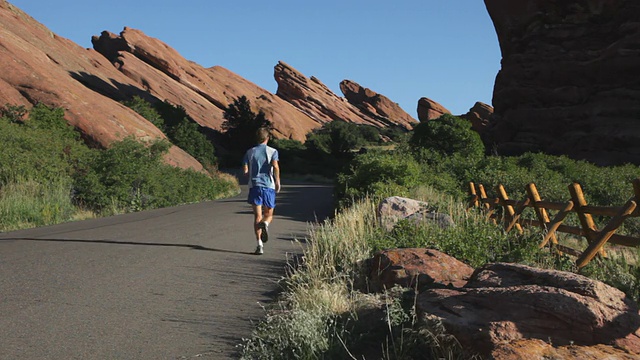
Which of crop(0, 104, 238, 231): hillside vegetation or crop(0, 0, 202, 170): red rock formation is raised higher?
crop(0, 0, 202, 170): red rock formation

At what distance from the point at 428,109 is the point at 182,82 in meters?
55.3

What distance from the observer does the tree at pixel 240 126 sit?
7931cm

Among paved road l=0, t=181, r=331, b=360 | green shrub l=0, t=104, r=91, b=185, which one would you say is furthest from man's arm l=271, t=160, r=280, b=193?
green shrub l=0, t=104, r=91, b=185

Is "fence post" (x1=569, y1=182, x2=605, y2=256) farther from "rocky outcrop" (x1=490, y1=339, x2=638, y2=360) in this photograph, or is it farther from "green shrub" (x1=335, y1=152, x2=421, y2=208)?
"green shrub" (x1=335, y1=152, x2=421, y2=208)

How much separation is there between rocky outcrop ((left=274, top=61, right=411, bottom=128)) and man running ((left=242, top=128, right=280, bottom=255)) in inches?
4913

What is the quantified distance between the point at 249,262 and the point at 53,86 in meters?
23.2

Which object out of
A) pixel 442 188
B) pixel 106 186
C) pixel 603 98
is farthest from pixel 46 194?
pixel 603 98

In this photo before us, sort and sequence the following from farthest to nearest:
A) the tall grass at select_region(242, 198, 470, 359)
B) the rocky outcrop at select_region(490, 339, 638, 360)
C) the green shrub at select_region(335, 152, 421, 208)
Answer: the green shrub at select_region(335, 152, 421, 208) < the tall grass at select_region(242, 198, 470, 359) < the rocky outcrop at select_region(490, 339, 638, 360)

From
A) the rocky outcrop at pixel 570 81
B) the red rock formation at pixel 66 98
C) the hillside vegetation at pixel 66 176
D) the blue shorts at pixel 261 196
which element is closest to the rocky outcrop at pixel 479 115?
the rocky outcrop at pixel 570 81

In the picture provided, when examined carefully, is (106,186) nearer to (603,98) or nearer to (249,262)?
(249,262)

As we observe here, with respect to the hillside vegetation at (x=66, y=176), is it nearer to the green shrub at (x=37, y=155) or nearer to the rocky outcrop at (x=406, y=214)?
the green shrub at (x=37, y=155)

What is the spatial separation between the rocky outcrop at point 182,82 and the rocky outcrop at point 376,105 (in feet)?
151

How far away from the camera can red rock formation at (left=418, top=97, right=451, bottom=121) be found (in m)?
128

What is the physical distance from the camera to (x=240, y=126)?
80.7 metres
